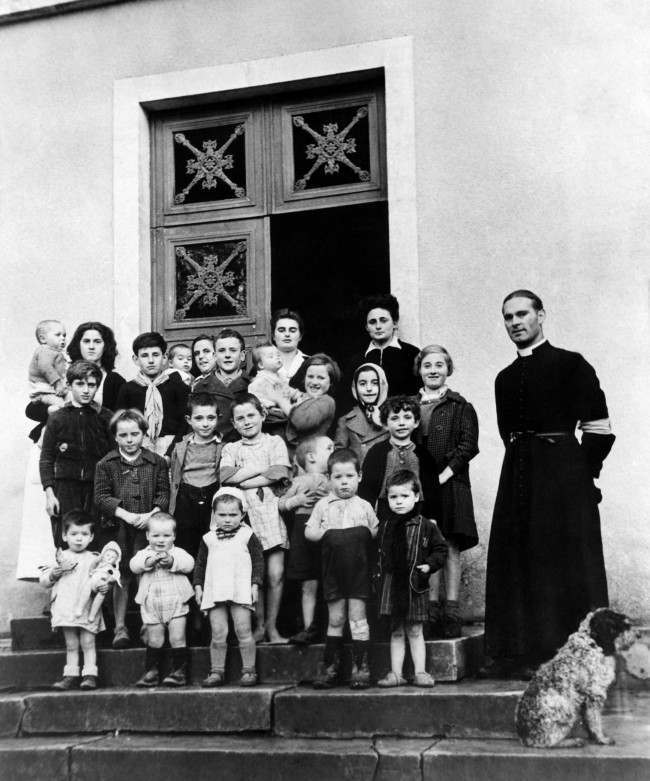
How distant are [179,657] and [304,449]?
4.29 ft

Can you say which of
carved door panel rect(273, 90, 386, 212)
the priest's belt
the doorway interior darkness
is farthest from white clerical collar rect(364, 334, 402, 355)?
the doorway interior darkness

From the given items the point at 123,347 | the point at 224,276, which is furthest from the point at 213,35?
the point at 123,347

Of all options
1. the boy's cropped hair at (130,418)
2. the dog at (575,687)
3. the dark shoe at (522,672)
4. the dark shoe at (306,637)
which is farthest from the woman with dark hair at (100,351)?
the dog at (575,687)

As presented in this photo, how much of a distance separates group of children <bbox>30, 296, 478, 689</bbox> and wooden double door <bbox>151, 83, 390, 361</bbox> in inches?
53.6

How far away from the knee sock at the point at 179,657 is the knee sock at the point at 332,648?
2.48ft

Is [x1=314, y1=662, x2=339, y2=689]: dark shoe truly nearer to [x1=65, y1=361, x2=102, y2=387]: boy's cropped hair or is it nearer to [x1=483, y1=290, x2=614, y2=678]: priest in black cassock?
[x1=483, y1=290, x2=614, y2=678]: priest in black cassock

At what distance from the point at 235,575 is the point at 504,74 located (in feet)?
12.0

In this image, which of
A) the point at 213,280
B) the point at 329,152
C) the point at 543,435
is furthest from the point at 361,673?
the point at 329,152

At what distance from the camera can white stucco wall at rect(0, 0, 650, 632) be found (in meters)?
6.70

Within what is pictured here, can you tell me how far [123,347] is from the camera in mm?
7828

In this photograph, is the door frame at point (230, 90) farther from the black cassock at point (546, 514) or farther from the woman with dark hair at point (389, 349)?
the black cassock at point (546, 514)

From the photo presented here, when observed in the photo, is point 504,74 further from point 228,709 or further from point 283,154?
point 228,709

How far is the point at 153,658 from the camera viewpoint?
18.9 feet

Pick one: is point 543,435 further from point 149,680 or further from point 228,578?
point 149,680
